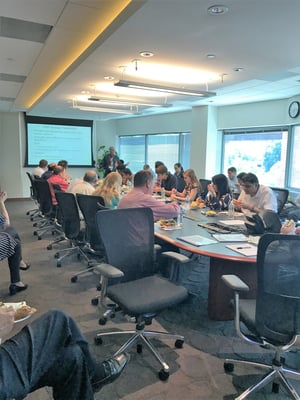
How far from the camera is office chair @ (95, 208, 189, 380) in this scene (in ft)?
6.81

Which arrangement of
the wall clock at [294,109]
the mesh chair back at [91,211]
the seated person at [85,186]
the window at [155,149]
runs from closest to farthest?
the mesh chair back at [91,211], the seated person at [85,186], the wall clock at [294,109], the window at [155,149]

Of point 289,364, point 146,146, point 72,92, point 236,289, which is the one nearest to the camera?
point 236,289

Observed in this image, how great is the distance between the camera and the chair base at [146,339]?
210 centimetres

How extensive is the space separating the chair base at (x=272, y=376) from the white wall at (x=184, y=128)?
550cm

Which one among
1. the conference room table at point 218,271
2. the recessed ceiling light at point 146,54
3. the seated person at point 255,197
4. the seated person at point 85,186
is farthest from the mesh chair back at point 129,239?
the seated person at point 85,186

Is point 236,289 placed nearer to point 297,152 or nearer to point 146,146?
point 297,152

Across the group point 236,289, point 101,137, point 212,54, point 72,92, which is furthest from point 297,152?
point 101,137

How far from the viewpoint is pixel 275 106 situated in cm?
691

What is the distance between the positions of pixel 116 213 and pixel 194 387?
124cm

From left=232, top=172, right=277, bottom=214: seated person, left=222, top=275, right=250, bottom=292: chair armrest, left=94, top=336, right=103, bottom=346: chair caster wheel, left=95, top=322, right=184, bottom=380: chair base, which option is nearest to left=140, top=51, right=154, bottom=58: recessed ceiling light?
left=232, top=172, right=277, bottom=214: seated person

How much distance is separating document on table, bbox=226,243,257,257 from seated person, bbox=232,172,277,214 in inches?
52.0

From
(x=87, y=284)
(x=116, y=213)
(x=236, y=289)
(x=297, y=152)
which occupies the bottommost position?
(x=87, y=284)

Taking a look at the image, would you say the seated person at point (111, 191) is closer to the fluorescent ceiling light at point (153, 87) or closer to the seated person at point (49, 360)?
the fluorescent ceiling light at point (153, 87)

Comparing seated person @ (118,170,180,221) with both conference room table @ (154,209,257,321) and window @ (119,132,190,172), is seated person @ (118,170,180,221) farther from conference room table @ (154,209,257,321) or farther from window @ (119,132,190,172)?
window @ (119,132,190,172)
